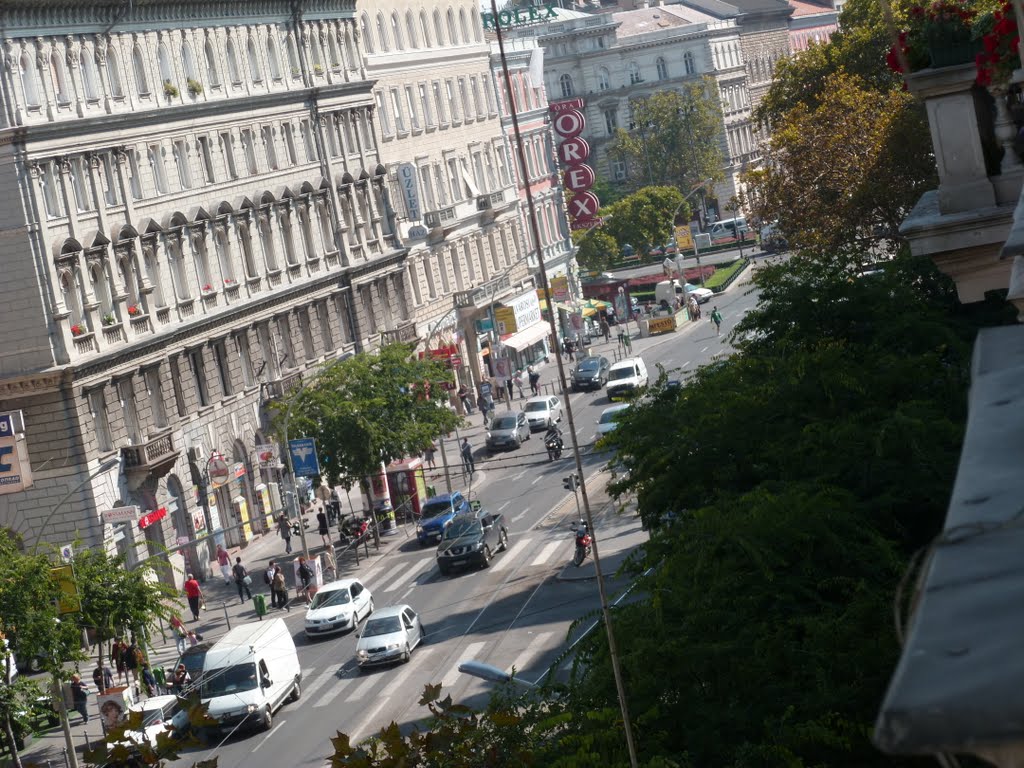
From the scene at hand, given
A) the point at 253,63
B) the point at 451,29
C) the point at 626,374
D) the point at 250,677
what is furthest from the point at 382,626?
the point at 451,29

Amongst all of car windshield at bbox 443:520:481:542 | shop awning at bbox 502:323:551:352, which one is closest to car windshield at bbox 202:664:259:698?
car windshield at bbox 443:520:481:542

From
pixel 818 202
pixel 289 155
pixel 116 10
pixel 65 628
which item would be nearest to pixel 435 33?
pixel 289 155

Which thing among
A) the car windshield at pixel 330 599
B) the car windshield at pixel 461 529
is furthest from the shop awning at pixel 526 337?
the car windshield at pixel 330 599

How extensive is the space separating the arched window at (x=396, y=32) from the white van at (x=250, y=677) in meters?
50.1

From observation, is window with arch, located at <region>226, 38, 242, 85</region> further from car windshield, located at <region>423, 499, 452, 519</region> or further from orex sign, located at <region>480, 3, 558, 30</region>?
orex sign, located at <region>480, 3, 558, 30</region>

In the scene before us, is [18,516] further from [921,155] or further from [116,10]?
[921,155]

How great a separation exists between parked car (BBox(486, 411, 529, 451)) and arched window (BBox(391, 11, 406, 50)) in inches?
938

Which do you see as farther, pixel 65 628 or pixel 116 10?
pixel 116 10

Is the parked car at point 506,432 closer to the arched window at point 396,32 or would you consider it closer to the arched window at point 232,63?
the arched window at point 232,63

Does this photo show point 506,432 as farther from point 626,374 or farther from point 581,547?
point 581,547

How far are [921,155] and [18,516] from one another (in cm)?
2884

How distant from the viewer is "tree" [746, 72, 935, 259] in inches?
1896

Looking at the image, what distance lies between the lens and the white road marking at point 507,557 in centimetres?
4851

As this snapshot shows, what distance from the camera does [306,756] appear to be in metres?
32.3
